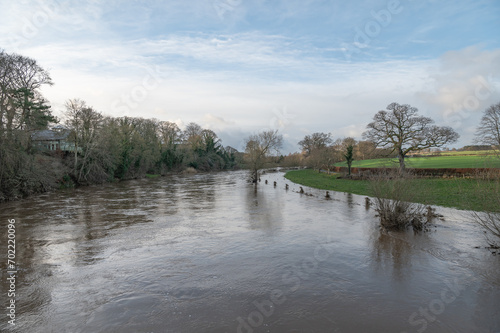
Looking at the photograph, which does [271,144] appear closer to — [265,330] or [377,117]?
[377,117]

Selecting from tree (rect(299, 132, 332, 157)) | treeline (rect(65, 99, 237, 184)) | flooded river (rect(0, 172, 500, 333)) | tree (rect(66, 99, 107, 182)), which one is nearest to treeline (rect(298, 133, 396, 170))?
tree (rect(299, 132, 332, 157))

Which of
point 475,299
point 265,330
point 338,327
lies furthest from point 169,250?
point 475,299

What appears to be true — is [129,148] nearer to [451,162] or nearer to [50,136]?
[50,136]

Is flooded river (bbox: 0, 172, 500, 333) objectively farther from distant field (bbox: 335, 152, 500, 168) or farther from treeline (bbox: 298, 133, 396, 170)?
treeline (bbox: 298, 133, 396, 170)

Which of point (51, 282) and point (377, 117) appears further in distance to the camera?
point (377, 117)

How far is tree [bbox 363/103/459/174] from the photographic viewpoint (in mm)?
32438

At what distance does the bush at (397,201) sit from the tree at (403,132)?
21789mm

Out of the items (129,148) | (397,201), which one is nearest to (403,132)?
(397,201)

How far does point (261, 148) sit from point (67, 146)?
2814 cm

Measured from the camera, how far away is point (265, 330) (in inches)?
206

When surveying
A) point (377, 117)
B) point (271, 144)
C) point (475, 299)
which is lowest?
point (475, 299)

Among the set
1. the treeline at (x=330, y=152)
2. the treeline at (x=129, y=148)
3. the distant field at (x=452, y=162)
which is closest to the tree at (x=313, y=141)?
the treeline at (x=330, y=152)

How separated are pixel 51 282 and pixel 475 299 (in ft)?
33.2

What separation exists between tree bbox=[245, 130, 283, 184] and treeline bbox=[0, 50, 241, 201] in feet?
63.6
